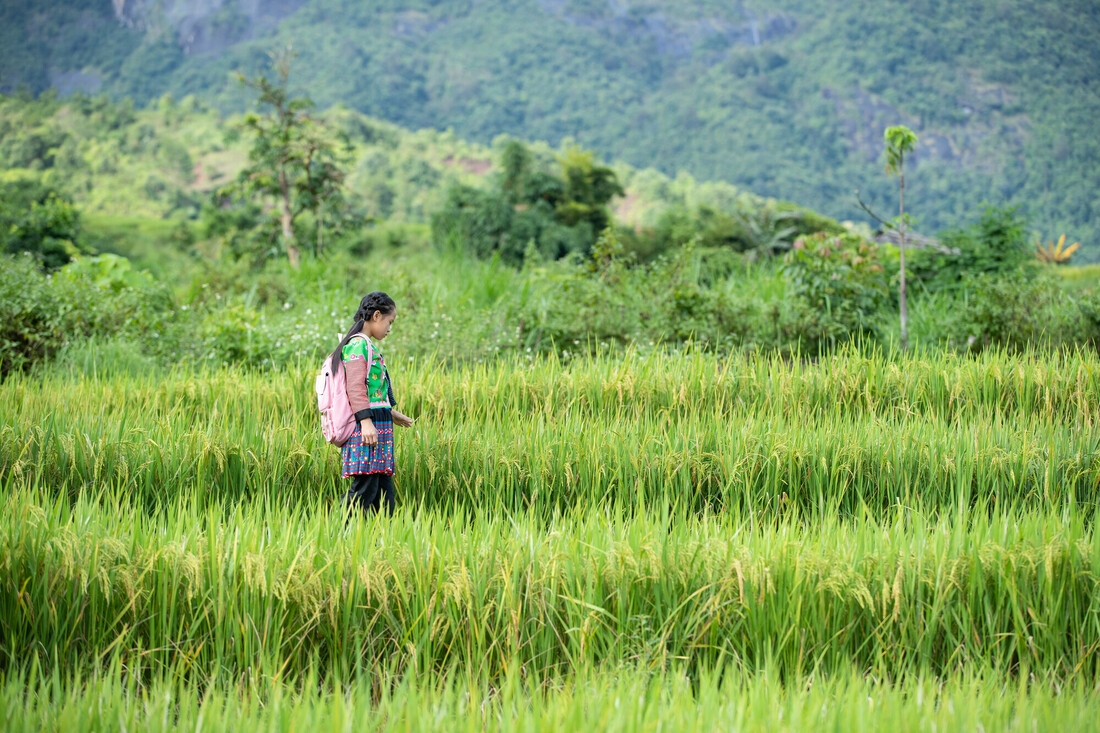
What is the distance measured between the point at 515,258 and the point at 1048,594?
14.3m

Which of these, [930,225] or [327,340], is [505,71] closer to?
[930,225]

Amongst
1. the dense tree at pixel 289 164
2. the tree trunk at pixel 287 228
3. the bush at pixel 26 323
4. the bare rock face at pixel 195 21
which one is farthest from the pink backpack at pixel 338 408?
the bare rock face at pixel 195 21

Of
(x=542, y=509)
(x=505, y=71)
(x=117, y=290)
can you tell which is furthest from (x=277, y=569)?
(x=505, y=71)

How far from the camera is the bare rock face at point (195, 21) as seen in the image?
60.6m

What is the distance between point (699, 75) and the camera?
5831cm

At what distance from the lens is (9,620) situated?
2598 millimetres

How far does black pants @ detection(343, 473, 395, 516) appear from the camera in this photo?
369 centimetres

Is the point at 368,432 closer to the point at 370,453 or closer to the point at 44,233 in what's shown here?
the point at 370,453

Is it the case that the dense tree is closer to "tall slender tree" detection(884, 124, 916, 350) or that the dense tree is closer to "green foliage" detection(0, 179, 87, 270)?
"green foliage" detection(0, 179, 87, 270)

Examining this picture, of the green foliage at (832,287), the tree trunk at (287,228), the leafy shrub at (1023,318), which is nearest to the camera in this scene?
the leafy shrub at (1023,318)

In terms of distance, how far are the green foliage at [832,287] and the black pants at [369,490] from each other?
4.79 metres

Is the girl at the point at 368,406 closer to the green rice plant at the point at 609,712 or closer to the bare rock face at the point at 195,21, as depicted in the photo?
the green rice plant at the point at 609,712

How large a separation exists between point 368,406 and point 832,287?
5313 mm

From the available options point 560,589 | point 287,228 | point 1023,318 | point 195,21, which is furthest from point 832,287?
point 195,21
